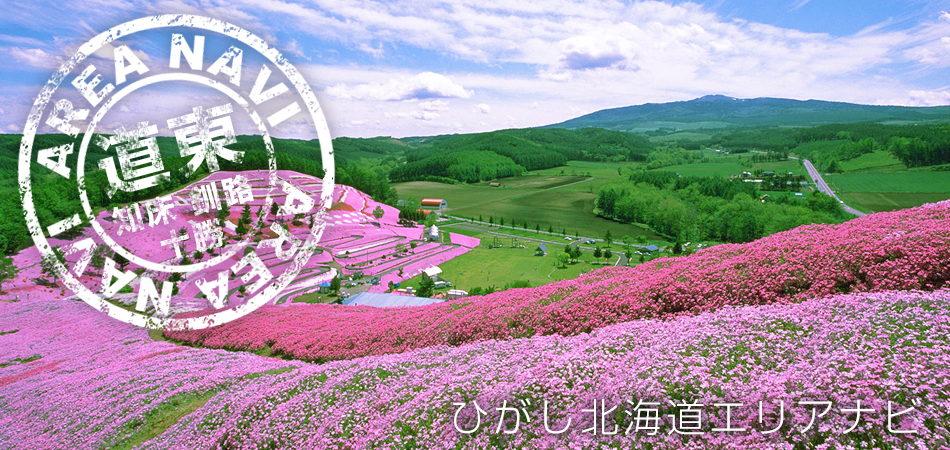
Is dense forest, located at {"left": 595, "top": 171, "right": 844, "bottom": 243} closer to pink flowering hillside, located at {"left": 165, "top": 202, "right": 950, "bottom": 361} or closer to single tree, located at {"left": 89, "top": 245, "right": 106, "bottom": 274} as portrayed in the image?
pink flowering hillside, located at {"left": 165, "top": 202, "right": 950, "bottom": 361}

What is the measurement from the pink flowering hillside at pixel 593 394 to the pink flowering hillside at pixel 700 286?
1418 millimetres

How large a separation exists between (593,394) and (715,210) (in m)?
149

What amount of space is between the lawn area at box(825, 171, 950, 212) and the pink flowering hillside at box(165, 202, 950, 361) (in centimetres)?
13114

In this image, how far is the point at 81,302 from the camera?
126 ft

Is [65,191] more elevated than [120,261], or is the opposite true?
[65,191]

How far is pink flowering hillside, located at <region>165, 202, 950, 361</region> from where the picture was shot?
41.6ft

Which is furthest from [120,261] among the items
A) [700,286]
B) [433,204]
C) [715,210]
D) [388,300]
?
[715,210]

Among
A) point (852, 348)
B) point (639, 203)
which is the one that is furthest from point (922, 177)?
point (852, 348)

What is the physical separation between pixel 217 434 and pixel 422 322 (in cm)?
970

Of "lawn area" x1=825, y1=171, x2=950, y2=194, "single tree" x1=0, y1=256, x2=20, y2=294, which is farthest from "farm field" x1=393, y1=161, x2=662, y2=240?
"single tree" x1=0, y1=256, x2=20, y2=294

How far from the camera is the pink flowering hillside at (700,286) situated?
12.7m

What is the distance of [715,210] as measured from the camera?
5349 inches

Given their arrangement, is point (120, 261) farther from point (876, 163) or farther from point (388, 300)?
point (876, 163)

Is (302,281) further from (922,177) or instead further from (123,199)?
(922,177)
